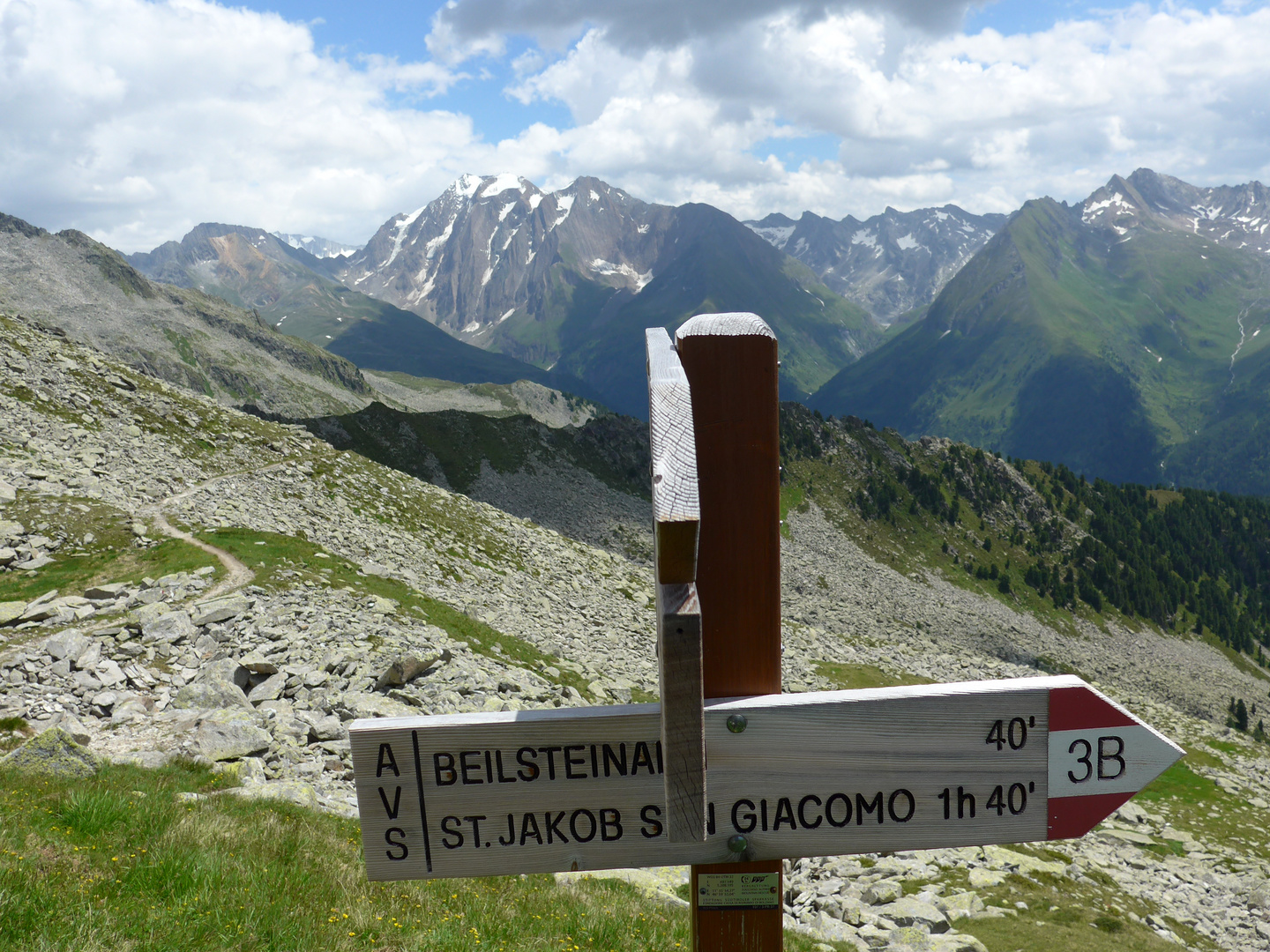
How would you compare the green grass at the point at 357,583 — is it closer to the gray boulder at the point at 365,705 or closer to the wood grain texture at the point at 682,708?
the gray boulder at the point at 365,705

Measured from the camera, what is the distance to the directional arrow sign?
2764 millimetres

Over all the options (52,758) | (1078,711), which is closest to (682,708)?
(1078,711)

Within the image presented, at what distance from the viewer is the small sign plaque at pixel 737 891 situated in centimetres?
275

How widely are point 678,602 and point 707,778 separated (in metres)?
1.20

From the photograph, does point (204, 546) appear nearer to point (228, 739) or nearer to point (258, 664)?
point (258, 664)

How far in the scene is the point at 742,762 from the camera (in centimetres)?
274

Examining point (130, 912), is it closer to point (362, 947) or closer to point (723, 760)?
point (362, 947)

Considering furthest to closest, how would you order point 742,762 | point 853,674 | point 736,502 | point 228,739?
point 853,674, point 228,739, point 742,762, point 736,502

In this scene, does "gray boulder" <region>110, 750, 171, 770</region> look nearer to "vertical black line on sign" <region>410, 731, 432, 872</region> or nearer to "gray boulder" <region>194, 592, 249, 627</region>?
"gray boulder" <region>194, 592, 249, 627</region>

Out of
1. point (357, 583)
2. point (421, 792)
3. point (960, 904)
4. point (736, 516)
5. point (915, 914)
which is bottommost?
point (960, 904)

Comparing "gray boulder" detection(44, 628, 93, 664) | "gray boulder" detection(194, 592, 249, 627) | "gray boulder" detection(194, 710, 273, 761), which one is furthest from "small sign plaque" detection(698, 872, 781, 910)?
"gray boulder" detection(194, 592, 249, 627)

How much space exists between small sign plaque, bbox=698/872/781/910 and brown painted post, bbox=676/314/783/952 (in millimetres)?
58

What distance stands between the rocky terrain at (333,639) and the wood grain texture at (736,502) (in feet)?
33.2

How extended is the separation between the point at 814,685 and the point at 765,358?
44.8 m
